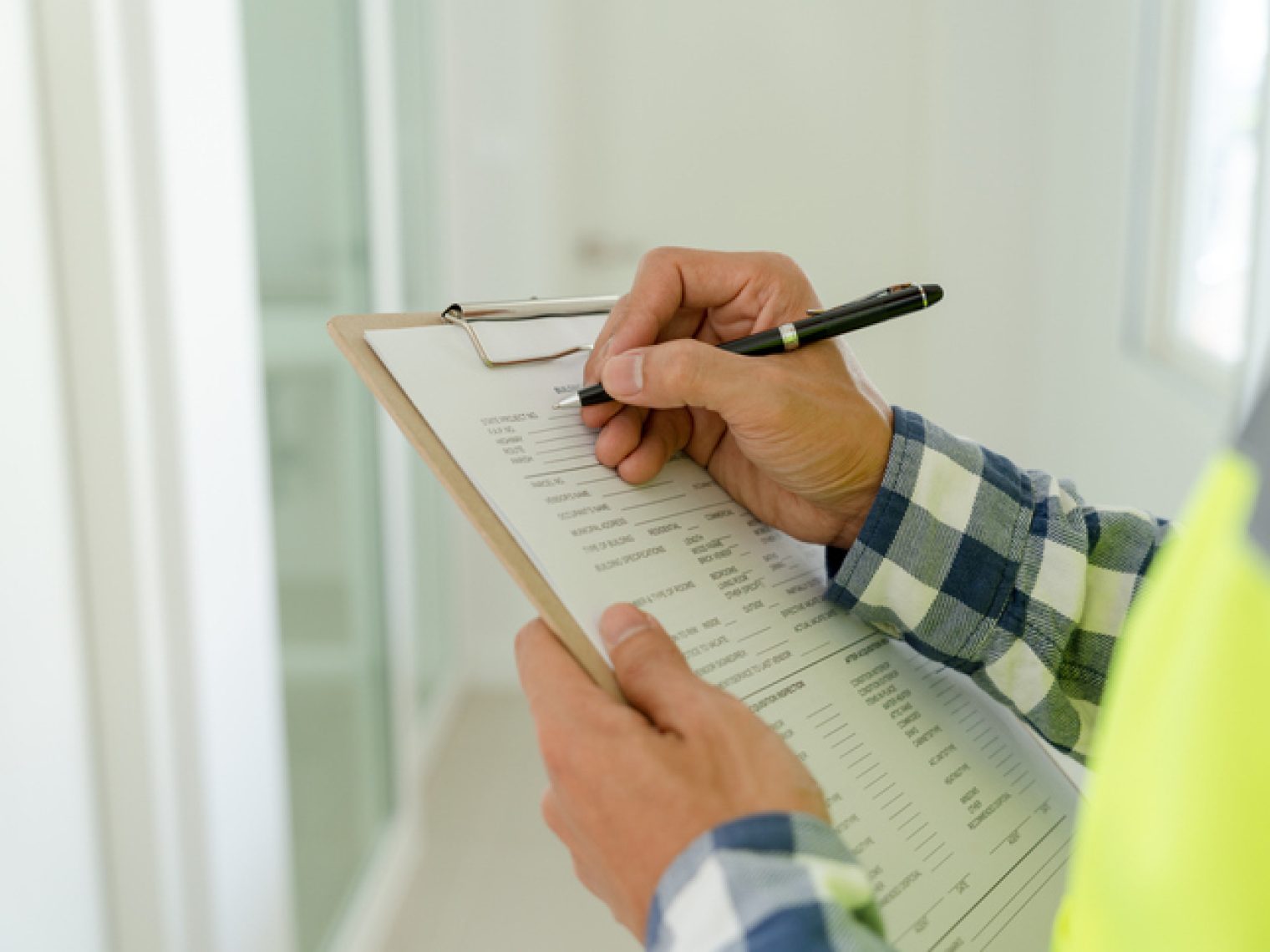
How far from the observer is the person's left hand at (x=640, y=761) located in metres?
0.39

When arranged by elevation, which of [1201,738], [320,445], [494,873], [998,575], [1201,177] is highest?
[1201,177]

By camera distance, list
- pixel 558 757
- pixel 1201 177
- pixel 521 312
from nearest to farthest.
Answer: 1. pixel 558 757
2. pixel 521 312
3. pixel 1201 177

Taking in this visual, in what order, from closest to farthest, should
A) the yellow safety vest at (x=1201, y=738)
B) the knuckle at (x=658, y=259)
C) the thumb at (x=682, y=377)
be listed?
the yellow safety vest at (x=1201, y=738), the thumb at (x=682, y=377), the knuckle at (x=658, y=259)

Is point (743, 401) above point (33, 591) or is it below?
above

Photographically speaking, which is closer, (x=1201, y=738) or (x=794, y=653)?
(x=1201, y=738)

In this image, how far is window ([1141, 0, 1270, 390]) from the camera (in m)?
1.61

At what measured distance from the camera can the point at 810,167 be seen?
2.45 m

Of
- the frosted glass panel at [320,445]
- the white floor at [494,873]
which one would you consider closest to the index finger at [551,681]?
the frosted glass panel at [320,445]

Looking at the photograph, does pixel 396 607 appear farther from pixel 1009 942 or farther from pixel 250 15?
pixel 1009 942

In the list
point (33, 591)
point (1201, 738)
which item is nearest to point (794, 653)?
point (1201, 738)

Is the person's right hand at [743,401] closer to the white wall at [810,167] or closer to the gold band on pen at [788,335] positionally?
the gold band on pen at [788,335]

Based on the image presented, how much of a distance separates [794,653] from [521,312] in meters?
0.28

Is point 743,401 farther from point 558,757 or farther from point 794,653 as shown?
point 558,757

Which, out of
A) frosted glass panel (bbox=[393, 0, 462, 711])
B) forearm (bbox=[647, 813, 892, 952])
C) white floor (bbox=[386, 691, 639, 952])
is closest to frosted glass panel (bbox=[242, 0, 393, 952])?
white floor (bbox=[386, 691, 639, 952])
